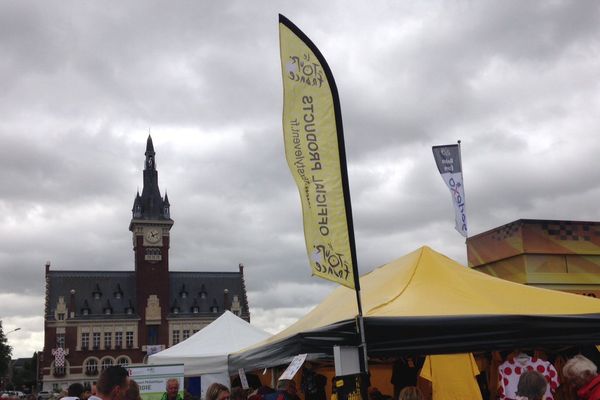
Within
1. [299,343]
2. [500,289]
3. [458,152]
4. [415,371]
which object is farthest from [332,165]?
[458,152]

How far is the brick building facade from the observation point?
73562 millimetres

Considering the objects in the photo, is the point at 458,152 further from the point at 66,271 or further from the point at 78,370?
the point at 66,271

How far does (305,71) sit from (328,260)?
2.08 meters

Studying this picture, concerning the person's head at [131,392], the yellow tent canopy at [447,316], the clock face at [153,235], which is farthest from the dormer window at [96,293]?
the person's head at [131,392]

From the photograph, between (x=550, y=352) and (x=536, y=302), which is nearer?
(x=536, y=302)

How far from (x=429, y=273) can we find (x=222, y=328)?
406 inches

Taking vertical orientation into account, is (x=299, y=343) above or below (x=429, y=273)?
below

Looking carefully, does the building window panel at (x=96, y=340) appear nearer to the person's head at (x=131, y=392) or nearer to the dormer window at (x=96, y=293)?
the dormer window at (x=96, y=293)

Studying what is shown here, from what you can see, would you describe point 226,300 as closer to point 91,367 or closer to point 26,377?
point 91,367

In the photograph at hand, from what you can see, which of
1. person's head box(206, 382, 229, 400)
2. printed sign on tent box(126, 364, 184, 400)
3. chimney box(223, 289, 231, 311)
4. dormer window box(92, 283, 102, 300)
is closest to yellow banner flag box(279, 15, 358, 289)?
person's head box(206, 382, 229, 400)

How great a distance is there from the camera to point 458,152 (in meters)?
14.1

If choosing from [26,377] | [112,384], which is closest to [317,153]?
[112,384]

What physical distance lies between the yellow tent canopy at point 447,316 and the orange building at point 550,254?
41.4 feet

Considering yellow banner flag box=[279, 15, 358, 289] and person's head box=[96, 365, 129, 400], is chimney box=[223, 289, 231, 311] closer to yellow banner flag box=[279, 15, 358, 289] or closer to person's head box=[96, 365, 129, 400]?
yellow banner flag box=[279, 15, 358, 289]
